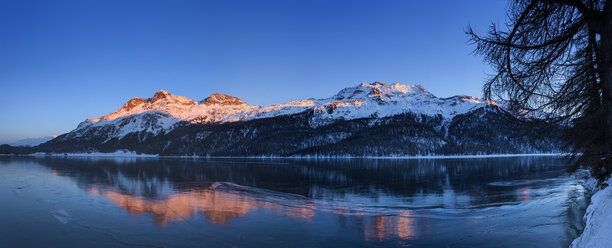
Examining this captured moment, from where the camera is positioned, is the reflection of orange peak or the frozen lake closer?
the frozen lake

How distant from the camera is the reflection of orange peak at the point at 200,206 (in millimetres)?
19750

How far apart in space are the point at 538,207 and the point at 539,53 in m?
20.4

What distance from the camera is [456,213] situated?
20.7 meters

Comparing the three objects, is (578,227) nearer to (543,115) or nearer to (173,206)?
(543,115)

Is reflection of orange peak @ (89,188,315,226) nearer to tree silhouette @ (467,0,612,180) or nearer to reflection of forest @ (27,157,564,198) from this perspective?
reflection of forest @ (27,157,564,198)

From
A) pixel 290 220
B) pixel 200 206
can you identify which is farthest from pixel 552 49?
pixel 200 206

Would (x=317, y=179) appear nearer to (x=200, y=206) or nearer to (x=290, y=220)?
(x=200, y=206)

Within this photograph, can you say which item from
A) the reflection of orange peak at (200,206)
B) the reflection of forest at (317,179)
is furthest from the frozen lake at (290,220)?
the reflection of forest at (317,179)

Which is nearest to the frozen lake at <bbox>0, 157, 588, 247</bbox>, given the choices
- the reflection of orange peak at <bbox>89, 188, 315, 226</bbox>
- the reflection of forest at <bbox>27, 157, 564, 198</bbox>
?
the reflection of orange peak at <bbox>89, 188, 315, 226</bbox>

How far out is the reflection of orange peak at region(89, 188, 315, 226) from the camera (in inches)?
778

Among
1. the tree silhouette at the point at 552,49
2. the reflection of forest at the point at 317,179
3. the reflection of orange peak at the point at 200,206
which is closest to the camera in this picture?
the tree silhouette at the point at 552,49

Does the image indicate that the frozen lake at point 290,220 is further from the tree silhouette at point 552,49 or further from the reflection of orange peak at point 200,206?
the tree silhouette at point 552,49

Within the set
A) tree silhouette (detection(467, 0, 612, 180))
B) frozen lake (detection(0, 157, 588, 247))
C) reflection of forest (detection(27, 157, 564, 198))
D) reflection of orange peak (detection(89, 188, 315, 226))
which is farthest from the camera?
reflection of forest (detection(27, 157, 564, 198))

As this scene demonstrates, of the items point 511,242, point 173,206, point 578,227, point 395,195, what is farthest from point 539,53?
point 395,195
